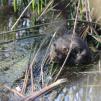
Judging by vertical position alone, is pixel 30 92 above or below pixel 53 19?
below

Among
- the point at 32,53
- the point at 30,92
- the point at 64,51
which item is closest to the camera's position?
the point at 30,92

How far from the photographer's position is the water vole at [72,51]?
3736mm

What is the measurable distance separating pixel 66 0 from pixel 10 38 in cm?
88

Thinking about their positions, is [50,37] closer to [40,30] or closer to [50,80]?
[40,30]

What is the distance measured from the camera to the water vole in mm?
3736

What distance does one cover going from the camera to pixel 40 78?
341cm

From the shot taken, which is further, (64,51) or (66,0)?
(66,0)

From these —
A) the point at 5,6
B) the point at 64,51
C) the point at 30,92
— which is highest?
the point at 5,6

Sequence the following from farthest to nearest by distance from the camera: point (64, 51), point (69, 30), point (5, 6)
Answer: point (5, 6) < point (69, 30) < point (64, 51)

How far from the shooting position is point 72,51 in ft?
12.4

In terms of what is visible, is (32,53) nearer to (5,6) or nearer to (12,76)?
(12,76)

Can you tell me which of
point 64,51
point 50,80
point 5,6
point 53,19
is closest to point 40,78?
point 50,80

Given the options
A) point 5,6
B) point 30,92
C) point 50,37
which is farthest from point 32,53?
point 5,6

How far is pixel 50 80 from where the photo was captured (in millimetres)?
3447
